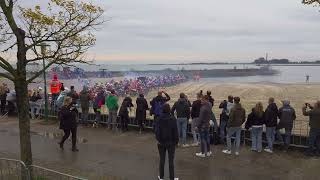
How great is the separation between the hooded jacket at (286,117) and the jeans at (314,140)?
2.20 ft

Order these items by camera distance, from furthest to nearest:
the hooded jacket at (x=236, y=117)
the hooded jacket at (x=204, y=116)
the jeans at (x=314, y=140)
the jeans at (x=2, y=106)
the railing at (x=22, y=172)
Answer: the jeans at (x=2, y=106)
the hooded jacket at (x=236, y=117)
the hooded jacket at (x=204, y=116)
the jeans at (x=314, y=140)
the railing at (x=22, y=172)

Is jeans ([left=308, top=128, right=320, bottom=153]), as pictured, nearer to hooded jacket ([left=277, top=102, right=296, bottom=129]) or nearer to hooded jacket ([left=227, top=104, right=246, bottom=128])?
hooded jacket ([left=277, top=102, right=296, bottom=129])

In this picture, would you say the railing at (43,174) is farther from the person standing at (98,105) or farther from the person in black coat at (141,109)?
the person standing at (98,105)

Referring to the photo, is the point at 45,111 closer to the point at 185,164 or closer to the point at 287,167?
the point at 185,164

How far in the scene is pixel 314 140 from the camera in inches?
507

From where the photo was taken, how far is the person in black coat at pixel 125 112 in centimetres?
1690

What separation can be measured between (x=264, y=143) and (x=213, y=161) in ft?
6.34

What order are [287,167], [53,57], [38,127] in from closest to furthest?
[53,57] → [287,167] → [38,127]

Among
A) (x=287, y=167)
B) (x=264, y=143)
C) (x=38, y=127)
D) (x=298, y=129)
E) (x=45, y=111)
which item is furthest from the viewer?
(x=45, y=111)

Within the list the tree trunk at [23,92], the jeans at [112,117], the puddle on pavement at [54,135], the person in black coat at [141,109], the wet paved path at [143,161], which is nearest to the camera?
the tree trunk at [23,92]

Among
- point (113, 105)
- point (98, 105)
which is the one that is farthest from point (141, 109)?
point (98, 105)

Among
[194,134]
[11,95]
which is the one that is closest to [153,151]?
[194,134]

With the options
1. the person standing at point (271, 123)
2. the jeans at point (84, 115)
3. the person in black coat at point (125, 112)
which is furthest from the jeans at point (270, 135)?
the jeans at point (84, 115)

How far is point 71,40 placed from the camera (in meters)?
11.1
